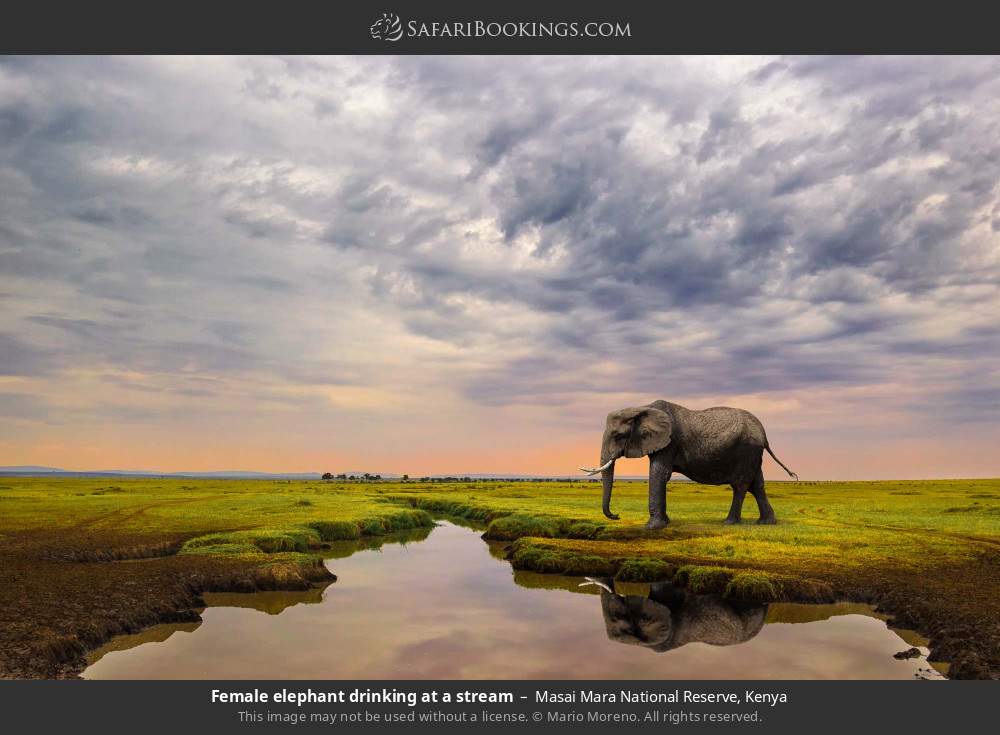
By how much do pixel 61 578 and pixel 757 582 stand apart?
22293 mm

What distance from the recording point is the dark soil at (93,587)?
44.6 feet

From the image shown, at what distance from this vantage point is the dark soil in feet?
44.6

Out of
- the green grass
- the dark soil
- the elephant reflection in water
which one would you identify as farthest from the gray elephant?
the dark soil

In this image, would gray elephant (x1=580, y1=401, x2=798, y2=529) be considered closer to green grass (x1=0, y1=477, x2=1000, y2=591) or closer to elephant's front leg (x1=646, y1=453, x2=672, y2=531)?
elephant's front leg (x1=646, y1=453, x2=672, y2=531)

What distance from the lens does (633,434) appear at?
33250 millimetres

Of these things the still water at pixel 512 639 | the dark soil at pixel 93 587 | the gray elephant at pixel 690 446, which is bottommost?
the still water at pixel 512 639

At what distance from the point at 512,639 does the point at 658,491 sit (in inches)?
703

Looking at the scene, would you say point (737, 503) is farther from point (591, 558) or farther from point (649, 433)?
point (591, 558)

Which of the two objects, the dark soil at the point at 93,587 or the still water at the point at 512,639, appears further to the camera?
the still water at the point at 512,639

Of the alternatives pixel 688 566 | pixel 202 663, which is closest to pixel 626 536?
pixel 688 566

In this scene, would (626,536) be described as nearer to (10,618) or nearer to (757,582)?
(757,582)

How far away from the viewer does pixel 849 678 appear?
1312 cm

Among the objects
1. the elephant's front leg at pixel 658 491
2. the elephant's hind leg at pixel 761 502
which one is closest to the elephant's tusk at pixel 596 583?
the elephant's front leg at pixel 658 491

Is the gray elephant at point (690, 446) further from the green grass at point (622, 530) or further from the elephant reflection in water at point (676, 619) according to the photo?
the elephant reflection in water at point (676, 619)
